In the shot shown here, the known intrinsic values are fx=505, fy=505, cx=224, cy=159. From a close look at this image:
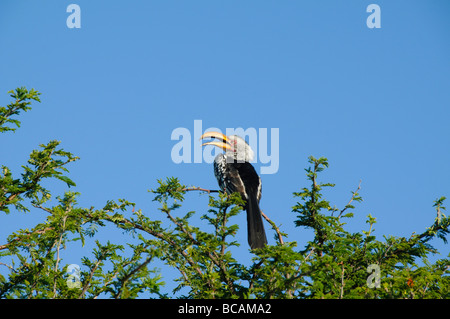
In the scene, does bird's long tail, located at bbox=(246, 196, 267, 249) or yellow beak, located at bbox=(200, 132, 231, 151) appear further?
yellow beak, located at bbox=(200, 132, 231, 151)

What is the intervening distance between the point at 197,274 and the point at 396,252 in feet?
7.43

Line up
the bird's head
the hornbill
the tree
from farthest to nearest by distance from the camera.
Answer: the bird's head → the hornbill → the tree

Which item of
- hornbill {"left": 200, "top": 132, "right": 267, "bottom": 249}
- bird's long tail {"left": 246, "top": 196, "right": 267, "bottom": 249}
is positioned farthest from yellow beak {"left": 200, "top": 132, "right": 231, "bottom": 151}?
bird's long tail {"left": 246, "top": 196, "right": 267, "bottom": 249}

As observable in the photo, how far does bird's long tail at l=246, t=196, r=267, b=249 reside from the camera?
6.91 meters

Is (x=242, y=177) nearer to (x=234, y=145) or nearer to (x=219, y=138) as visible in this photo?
(x=234, y=145)

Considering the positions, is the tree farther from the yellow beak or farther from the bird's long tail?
the yellow beak

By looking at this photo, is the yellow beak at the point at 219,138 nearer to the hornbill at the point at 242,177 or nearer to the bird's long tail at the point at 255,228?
the hornbill at the point at 242,177

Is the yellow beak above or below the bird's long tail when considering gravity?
above

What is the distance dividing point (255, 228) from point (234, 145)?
11.1 feet

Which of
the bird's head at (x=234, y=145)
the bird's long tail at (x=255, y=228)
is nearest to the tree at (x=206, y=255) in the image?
the bird's long tail at (x=255, y=228)

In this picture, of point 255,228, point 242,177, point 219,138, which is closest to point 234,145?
point 219,138

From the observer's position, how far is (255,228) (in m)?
7.10

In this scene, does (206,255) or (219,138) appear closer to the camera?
(206,255)

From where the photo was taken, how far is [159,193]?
5.65 m
